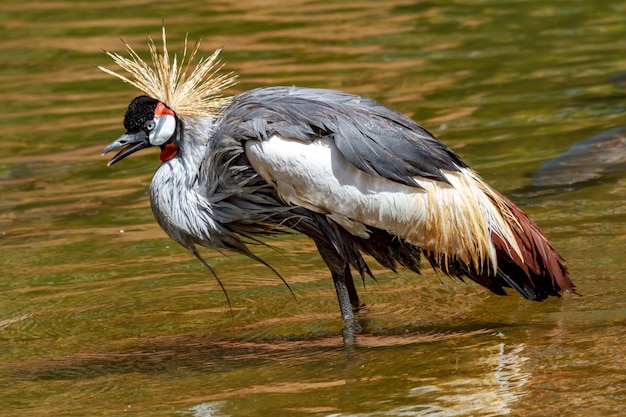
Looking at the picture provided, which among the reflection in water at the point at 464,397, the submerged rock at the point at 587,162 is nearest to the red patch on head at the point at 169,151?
the reflection in water at the point at 464,397

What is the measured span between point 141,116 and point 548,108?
5.80 metres

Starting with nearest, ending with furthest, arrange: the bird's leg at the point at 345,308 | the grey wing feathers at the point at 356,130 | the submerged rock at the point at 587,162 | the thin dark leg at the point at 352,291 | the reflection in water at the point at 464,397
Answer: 1. the reflection in water at the point at 464,397
2. the grey wing feathers at the point at 356,130
3. the bird's leg at the point at 345,308
4. the thin dark leg at the point at 352,291
5. the submerged rock at the point at 587,162

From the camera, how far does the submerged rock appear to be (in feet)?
29.9

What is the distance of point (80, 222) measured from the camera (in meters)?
9.06

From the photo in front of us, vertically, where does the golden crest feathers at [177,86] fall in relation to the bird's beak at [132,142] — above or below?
above

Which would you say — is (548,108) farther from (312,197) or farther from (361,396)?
(361,396)

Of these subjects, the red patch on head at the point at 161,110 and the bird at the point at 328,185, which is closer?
the bird at the point at 328,185

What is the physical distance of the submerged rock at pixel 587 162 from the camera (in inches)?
359

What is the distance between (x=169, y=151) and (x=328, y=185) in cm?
100

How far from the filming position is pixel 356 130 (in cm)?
614

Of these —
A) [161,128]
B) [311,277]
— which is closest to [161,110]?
[161,128]

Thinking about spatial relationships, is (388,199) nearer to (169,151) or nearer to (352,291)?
(352,291)

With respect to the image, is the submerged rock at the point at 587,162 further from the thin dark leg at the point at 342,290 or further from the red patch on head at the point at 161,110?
the red patch on head at the point at 161,110

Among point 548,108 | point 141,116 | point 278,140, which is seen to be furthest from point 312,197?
point 548,108
